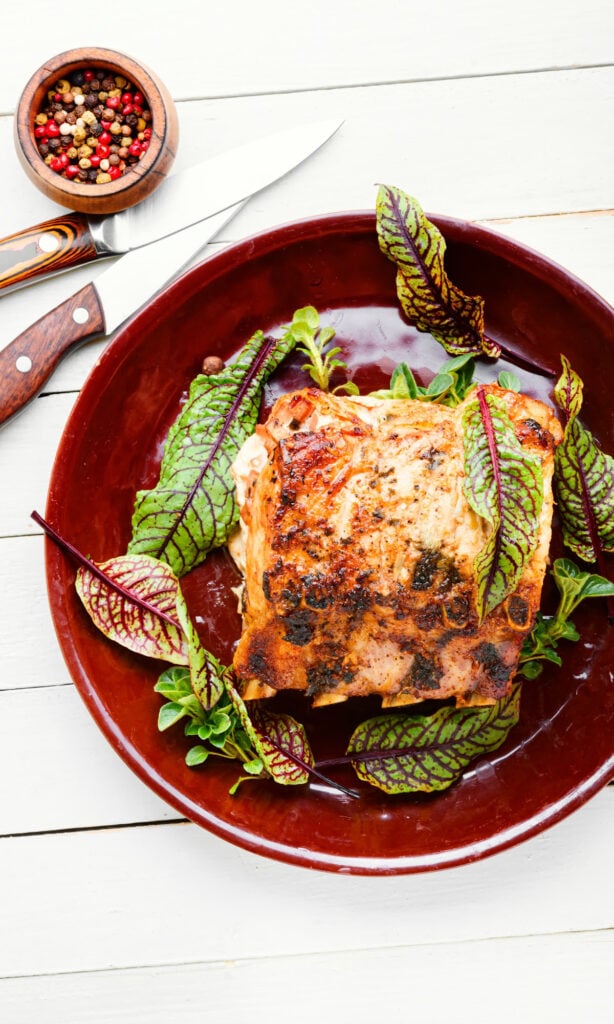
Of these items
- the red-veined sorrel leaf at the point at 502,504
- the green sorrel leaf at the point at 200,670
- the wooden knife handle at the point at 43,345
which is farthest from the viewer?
the wooden knife handle at the point at 43,345

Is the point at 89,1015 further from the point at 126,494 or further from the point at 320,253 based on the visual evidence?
the point at 320,253

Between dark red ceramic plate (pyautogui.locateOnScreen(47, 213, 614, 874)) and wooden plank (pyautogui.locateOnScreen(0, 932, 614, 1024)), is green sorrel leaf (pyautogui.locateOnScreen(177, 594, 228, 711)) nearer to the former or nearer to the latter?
dark red ceramic plate (pyautogui.locateOnScreen(47, 213, 614, 874))

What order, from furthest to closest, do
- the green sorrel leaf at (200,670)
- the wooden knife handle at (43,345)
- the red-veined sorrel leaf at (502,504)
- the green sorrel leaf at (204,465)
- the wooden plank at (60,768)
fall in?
the wooden plank at (60,768) < the wooden knife handle at (43,345) < the green sorrel leaf at (204,465) < the green sorrel leaf at (200,670) < the red-veined sorrel leaf at (502,504)

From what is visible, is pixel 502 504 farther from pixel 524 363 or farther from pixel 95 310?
pixel 95 310

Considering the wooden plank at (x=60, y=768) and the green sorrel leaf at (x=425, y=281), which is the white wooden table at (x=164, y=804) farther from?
the green sorrel leaf at (x=425, y=281)

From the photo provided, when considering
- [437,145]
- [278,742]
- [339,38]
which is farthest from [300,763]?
[339,38]

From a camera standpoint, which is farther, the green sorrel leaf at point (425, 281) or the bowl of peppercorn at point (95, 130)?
the bowl of peppercorn at point (95, 130)

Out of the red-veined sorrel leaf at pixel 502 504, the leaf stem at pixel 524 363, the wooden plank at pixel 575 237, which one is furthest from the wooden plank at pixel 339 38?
the red-veined sorrel leaf at pixel 502 504
